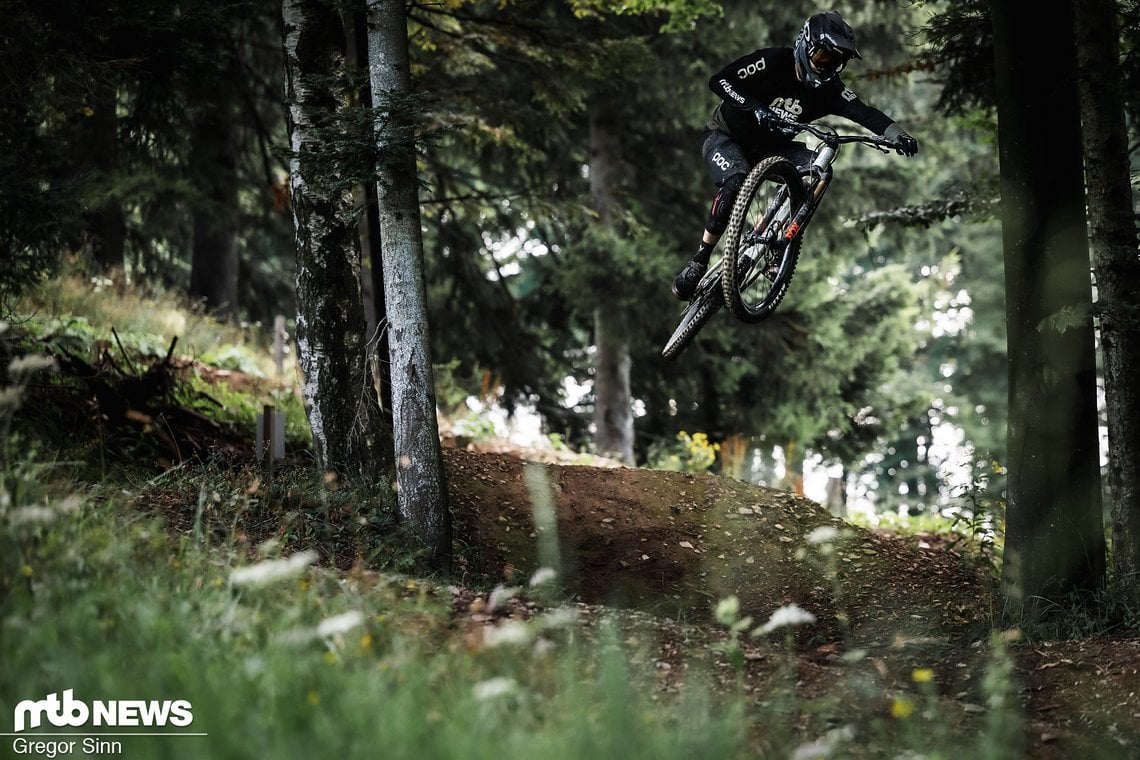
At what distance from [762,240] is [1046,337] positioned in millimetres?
2216

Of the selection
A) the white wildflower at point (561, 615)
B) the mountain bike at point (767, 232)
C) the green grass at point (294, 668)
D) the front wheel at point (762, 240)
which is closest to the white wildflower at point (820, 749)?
the green grass at point (294, 668)

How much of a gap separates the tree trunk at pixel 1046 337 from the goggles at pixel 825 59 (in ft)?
4.78

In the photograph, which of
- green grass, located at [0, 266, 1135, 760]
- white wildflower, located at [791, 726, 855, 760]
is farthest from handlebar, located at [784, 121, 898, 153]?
white wildflower, located at [791, 726, 855, 760]

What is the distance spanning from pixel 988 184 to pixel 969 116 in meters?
1.83

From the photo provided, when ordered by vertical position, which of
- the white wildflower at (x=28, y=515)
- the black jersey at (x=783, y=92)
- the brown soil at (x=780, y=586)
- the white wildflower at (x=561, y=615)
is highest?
the black jersey at (x=783, y=92)

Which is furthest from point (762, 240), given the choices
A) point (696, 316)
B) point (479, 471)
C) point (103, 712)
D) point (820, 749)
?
point (103, 712)

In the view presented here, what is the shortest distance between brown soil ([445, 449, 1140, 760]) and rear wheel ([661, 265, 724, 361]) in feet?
5.43

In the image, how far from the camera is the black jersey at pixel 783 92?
754cm

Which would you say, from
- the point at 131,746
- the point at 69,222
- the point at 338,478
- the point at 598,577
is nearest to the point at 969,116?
the point at 598,577

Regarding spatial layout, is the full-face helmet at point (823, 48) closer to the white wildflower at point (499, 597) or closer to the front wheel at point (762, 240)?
the front wheel at point (762, 240)

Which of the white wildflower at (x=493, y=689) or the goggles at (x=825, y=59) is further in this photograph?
the goggles at (x=825, y=59)

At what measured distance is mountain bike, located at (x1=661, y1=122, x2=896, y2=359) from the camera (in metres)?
7.63

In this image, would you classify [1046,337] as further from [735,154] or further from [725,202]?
[735,154]

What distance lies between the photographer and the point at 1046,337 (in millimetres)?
7395
